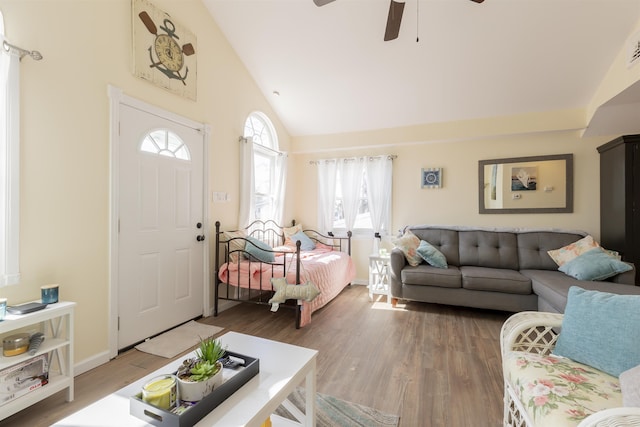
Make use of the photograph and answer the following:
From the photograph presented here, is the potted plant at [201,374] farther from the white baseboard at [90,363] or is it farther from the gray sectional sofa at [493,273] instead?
the gray sectional sofa at [493,273]

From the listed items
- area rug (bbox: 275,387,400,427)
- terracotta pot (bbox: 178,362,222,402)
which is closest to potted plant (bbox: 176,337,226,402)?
terracotta pot (bbox: 178,362,222,402)

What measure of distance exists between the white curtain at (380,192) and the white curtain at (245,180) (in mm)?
1817

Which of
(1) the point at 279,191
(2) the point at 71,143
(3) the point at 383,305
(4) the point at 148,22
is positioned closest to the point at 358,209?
(1) the point at 279,191

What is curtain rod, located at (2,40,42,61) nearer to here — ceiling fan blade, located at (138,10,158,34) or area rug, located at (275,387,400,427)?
ceiling fan blade, located at (138,10,158,34)

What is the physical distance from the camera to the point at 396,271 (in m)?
3.34

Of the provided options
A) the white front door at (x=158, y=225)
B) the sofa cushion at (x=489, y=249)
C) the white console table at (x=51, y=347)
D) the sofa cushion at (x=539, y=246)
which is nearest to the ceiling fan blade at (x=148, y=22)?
the white front door at (x=158, y=225)

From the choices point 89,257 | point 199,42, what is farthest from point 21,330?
point 199,42

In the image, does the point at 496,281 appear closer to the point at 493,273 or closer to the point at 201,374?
the point at 493,273

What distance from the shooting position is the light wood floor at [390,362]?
165 centimetres

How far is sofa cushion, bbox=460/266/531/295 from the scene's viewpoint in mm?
2914

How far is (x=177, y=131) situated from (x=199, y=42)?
1.05m

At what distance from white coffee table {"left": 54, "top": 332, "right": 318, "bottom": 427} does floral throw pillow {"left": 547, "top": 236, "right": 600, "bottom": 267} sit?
329 centimetres

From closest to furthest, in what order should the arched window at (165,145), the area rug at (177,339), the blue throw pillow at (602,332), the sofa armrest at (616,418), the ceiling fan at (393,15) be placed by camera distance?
the sofa armrest at (616,418)
the blue throw pillow at (602,332)
the ceiling fan at (393,15)
the area rug at (177,339)
the arched window at (165,145)

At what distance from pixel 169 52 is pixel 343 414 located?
10.6 ft
